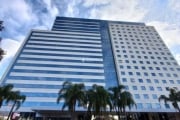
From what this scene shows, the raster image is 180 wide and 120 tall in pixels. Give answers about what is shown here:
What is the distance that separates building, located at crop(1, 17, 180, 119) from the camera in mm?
52156

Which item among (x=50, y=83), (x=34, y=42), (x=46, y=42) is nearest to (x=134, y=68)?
(x=50, y=83)

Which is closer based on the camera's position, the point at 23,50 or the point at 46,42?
the point at 23,50

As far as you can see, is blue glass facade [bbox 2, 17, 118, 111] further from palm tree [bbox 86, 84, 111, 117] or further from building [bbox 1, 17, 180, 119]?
palm tree [bbox 86, 84, 111, 117]

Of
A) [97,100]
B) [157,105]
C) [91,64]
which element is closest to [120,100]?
[97,100]

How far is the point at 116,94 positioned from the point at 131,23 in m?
61.7

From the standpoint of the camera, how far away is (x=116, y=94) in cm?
3722

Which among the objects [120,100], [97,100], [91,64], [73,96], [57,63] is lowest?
[97,100]

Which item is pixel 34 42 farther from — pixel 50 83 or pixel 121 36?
pixel 121 36

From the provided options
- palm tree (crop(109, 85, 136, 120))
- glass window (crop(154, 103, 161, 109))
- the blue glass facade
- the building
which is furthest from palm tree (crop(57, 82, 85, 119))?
glass window (crop(154, 103, 161, 109))

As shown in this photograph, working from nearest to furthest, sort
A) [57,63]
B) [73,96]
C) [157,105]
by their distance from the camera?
[73,96]
[157,105]
[57,63]

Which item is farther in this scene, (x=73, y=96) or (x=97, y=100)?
(x=97, y=100)

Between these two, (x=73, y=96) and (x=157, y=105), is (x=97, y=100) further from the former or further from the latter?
(x=157, y=105)

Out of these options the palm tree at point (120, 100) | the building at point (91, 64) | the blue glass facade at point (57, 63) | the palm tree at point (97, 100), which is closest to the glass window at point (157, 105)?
the building at point (91, 64)

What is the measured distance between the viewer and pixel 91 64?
204 feet
